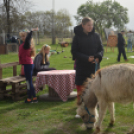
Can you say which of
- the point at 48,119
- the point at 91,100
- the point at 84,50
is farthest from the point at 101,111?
the point at 48,119

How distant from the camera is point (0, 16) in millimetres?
23578

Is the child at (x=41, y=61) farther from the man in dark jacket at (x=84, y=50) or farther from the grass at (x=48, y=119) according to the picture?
the man in dark jacket at (x=84, y=50)

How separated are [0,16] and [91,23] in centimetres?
2246

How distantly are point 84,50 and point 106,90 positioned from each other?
1.00 meters

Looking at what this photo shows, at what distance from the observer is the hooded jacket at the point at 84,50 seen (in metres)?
3.58

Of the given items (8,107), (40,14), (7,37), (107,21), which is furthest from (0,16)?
(107,21)

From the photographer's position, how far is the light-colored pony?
2.79 metres

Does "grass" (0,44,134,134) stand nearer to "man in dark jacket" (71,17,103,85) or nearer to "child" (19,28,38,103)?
"man in dark jacket" (71,17,103,85)

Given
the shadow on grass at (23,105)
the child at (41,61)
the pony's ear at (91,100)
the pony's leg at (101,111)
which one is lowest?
the shadow on grass at (23,105)

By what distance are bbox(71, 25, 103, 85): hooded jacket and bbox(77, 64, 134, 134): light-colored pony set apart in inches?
20.3

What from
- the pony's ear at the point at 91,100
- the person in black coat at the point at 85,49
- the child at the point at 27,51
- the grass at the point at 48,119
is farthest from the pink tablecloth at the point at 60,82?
the pony's ear at the point at 91,100

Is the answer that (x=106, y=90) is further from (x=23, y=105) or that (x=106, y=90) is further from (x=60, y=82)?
(x=23, y=105)

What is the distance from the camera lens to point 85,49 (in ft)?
11.9

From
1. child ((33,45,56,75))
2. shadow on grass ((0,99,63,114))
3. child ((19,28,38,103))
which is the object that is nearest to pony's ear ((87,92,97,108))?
shadow on grass ((0,99,63,114))
